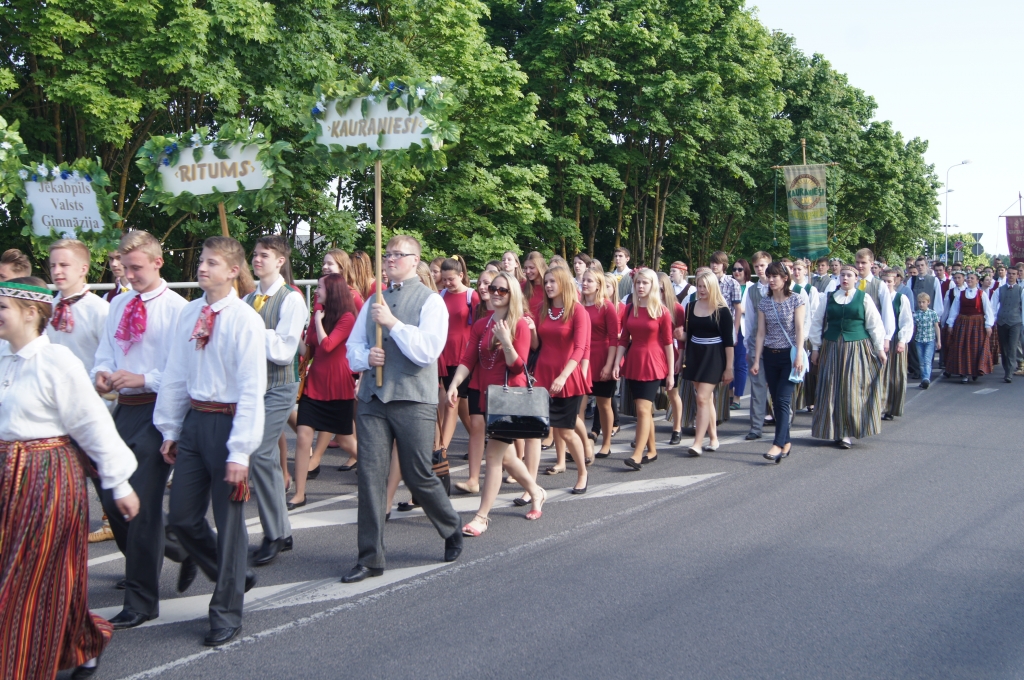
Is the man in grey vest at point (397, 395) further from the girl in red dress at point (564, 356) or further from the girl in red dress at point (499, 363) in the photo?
the girl in red dress at point (564, 356)

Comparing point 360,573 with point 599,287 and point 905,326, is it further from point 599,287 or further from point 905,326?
point 905,326

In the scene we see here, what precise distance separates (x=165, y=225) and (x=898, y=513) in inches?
663

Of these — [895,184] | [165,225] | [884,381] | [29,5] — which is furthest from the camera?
[895,184]

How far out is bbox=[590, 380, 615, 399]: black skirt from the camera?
8.60 metres

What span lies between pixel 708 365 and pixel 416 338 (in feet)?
15.1

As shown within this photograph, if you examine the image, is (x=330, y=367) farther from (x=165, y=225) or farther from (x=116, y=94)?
(x=165, y=225)

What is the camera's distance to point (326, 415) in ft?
23.7

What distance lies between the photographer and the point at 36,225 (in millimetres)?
7566

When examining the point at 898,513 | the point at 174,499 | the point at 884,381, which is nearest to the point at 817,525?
the point at 898,513

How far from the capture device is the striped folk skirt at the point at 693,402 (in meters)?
10.2

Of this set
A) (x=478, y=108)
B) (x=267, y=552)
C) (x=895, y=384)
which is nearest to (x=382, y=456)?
(x=267, y=552)

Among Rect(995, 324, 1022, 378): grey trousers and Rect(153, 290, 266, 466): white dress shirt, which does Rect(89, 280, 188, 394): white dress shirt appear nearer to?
Rect(153, 290, 266, 466): white dress shirt

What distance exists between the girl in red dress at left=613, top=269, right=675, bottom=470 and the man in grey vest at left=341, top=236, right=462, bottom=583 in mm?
3389

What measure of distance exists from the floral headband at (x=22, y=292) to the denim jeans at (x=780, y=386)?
6681 mm
